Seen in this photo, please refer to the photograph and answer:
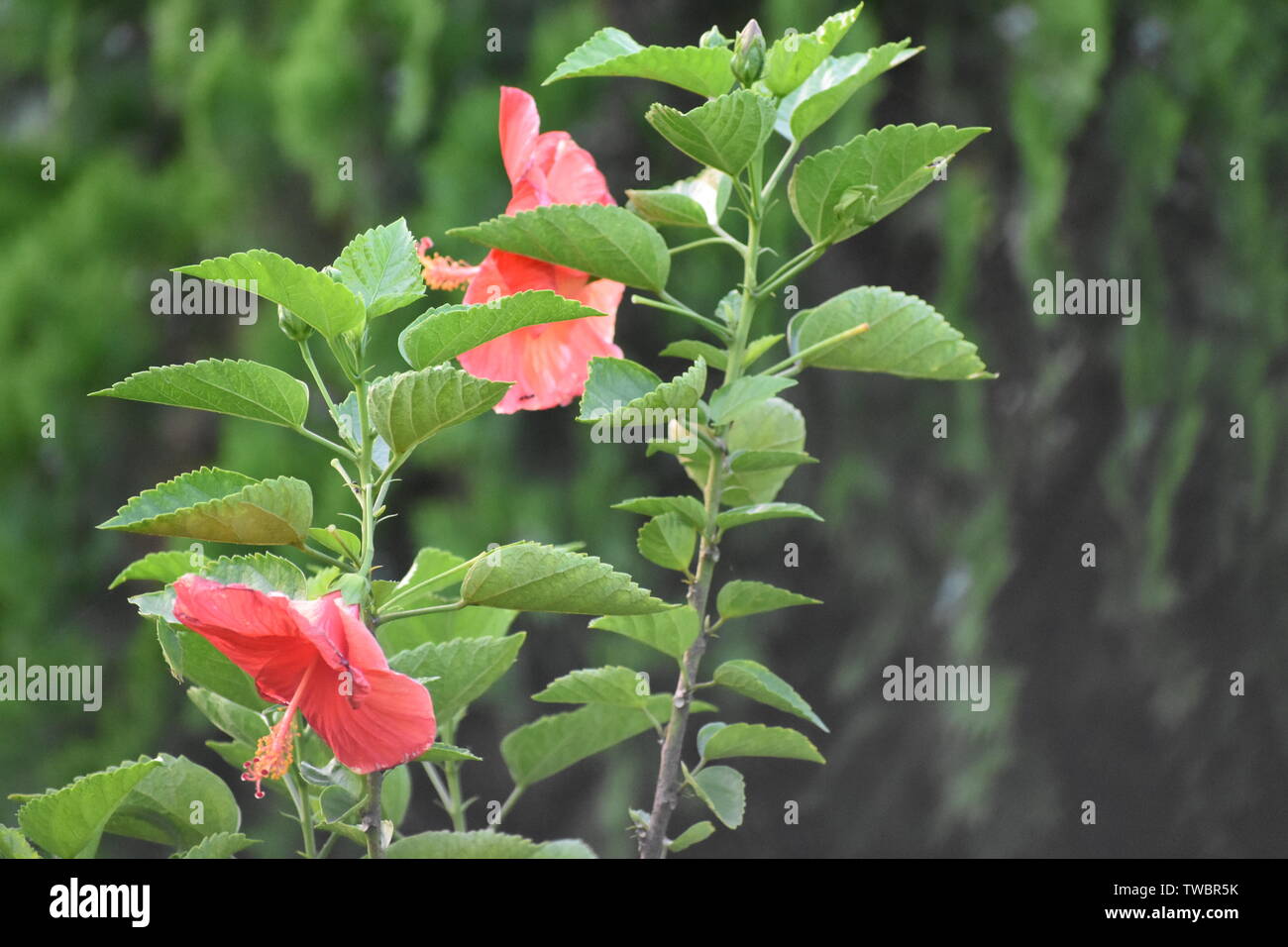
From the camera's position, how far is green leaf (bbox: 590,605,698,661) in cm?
53

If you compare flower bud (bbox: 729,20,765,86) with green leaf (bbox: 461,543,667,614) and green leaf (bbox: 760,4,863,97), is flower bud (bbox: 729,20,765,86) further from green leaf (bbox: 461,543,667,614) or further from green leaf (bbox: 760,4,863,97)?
green leaf (bbox: 461,543,667,614)

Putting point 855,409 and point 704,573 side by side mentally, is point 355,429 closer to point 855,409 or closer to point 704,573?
point 704,573

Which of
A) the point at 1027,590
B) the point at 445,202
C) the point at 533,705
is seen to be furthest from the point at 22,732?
the point at 1027,590

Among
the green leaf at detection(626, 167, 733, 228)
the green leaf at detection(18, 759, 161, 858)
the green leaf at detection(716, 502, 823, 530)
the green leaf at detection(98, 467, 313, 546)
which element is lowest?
the green leaf at detection(18, 759, 161, 858)

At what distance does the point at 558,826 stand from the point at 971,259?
990 mm

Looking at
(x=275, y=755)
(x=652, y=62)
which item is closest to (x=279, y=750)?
(x=275, y=755)

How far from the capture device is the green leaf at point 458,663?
49 centimetres

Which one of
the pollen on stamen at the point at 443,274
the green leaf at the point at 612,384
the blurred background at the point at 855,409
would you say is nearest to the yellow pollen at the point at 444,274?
the pollen on stamen at the point at 443,274

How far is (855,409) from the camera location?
1.80 metres

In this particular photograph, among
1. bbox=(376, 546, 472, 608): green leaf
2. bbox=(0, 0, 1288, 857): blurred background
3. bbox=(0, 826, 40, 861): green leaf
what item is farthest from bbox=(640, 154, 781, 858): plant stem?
bbox=(0, 0, 1288, 857): blurred background

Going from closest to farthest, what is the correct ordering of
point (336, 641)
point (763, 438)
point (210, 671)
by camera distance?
1. point (336, 641)
2. point (210, 671)
3. point (763, 438)

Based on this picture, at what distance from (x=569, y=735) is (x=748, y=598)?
0.39 feet

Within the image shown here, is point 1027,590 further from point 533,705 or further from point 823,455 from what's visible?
point 533,705

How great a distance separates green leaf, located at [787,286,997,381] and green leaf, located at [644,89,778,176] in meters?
0.09
